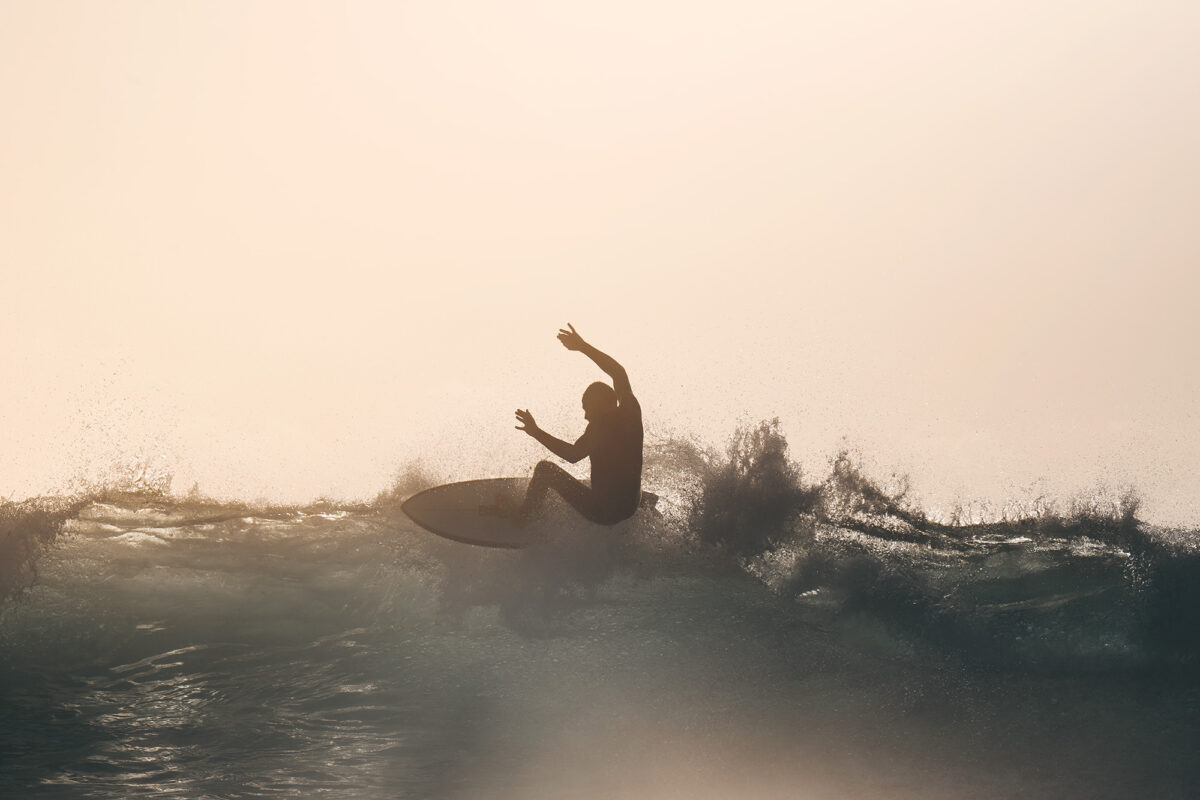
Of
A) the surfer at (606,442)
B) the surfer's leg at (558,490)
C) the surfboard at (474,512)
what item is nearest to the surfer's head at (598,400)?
the surfer at (606,442)

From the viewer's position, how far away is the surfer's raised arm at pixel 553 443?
7.01 m

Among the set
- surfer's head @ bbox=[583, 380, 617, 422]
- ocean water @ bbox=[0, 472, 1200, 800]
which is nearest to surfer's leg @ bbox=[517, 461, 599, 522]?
ocean water @ bbox=[0, 472, 1200, 800]

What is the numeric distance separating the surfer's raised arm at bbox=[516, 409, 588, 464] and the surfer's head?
0.80 feet

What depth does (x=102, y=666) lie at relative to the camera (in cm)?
812

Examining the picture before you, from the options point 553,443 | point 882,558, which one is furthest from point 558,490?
point 882,558

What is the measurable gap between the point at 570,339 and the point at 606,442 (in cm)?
86

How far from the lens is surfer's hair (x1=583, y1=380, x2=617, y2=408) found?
7.30m

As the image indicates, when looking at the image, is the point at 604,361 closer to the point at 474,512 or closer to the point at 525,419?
the point at 525,419

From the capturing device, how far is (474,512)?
27.5 ft

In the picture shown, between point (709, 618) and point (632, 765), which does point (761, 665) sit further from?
point (632, 765)

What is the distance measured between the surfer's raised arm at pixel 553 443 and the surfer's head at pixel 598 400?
0.80 feet

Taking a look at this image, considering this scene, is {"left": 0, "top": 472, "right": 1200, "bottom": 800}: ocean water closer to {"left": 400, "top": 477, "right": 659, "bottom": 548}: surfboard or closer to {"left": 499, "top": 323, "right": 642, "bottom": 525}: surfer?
{"left": 400, "top": 477, "right": 659, "bottom": 548}: surfboard

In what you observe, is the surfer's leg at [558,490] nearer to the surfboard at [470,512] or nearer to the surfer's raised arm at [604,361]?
the surfboard at [470,512]

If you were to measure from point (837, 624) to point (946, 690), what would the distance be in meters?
1.03
